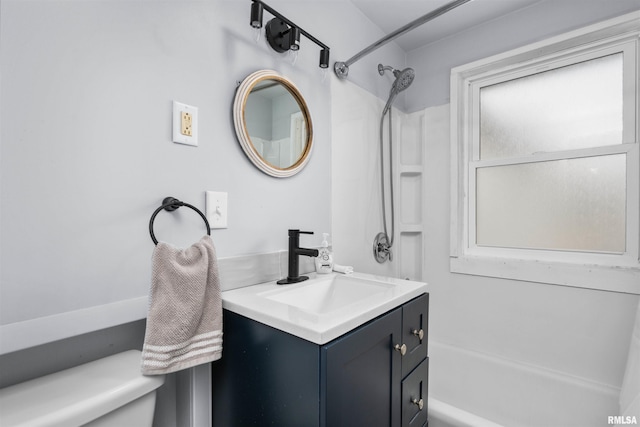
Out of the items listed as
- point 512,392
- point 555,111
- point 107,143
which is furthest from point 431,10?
point 512,392

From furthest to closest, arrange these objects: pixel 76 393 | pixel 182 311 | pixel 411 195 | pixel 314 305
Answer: pixel 411 195 → pixel 314 305 → pixel 182 311 → pixel 76 393

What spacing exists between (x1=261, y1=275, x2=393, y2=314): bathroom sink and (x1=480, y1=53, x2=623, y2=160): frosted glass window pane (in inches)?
52.6

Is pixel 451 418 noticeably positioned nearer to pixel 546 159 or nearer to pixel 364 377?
pixel 364 377

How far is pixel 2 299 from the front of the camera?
2.09 ft

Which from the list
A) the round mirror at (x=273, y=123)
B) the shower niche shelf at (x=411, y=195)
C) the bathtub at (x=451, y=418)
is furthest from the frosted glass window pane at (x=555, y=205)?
the round mirror at (x=273, y=123)

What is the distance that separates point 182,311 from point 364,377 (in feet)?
1.69

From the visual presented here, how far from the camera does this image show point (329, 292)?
1209 millimetres

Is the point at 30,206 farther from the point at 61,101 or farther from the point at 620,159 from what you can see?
the point at 620,159

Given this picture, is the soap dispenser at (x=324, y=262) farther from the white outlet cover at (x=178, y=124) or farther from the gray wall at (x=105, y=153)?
the white outlet cover at (x=178, y=124)

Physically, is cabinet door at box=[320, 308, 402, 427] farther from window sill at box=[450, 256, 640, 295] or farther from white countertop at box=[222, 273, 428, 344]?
window sill at box=[450, 256, 640, 295]

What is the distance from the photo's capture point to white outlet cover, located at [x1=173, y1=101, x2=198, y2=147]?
0.91 metres

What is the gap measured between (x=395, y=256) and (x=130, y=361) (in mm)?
1627

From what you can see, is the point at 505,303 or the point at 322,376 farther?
the point at 505,303

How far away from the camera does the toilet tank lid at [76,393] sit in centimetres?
56
